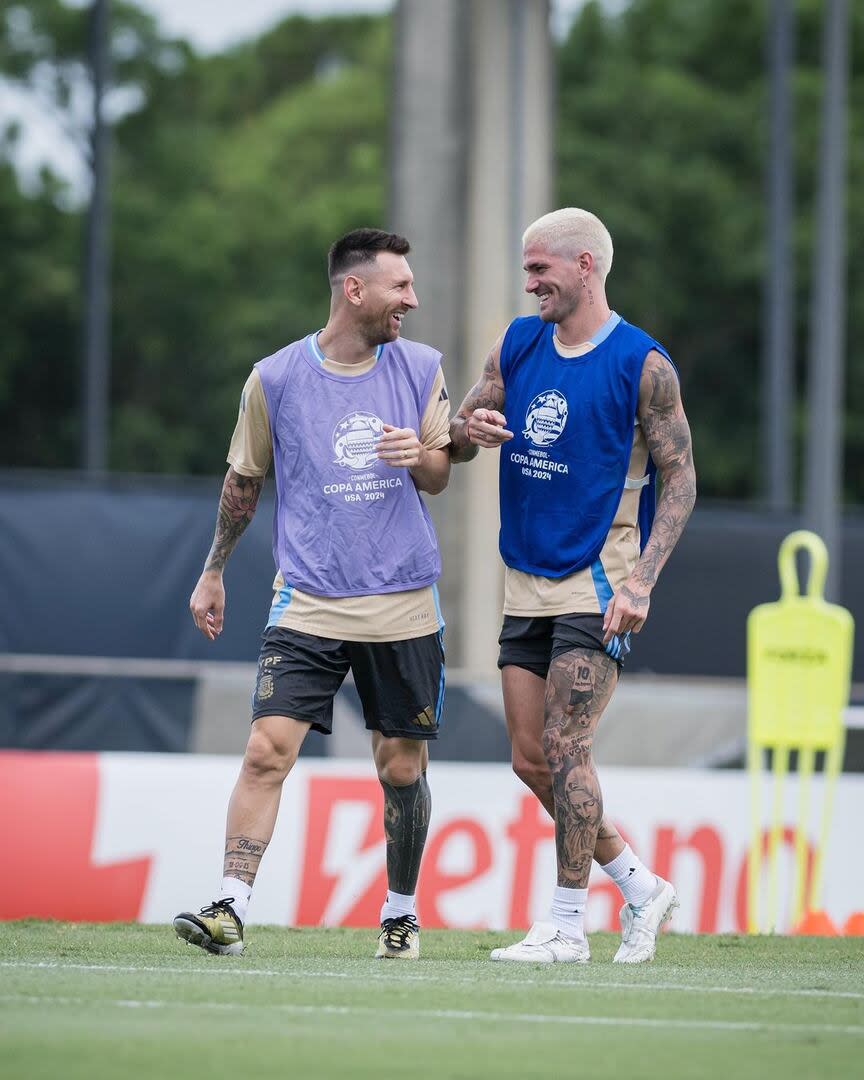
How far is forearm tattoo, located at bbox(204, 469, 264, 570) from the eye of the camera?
22.3ft

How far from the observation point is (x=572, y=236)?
21.9 ft

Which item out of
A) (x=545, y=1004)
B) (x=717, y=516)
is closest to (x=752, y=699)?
(x=545, y=1004)

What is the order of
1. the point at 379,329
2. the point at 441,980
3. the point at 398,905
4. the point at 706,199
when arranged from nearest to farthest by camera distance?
the point at 441,980 → the point at 379,329 → the point at 398,905 → the point at 706,199

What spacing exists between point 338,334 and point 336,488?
1.70 feet

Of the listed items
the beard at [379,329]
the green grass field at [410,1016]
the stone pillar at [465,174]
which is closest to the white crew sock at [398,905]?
the green grass field at [410,1016]

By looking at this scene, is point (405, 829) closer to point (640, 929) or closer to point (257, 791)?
point (257, 791)

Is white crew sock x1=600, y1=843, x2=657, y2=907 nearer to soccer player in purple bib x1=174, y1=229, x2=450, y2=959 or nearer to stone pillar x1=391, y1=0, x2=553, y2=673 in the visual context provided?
soccer player in purple bib x1=174, y1=229, x2=450, y2=959

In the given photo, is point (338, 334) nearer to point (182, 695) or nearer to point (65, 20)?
point (182, 695)

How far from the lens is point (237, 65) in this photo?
52.2m

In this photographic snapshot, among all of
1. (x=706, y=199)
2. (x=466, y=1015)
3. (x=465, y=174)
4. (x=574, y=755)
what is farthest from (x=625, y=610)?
(x=706, y=199)

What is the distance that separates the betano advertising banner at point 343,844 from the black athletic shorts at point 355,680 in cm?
307

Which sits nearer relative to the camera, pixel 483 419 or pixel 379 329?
pixel 483 419

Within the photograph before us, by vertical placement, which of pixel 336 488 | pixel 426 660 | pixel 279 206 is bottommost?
pixel 426 660

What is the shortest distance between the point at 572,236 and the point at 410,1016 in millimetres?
2737
